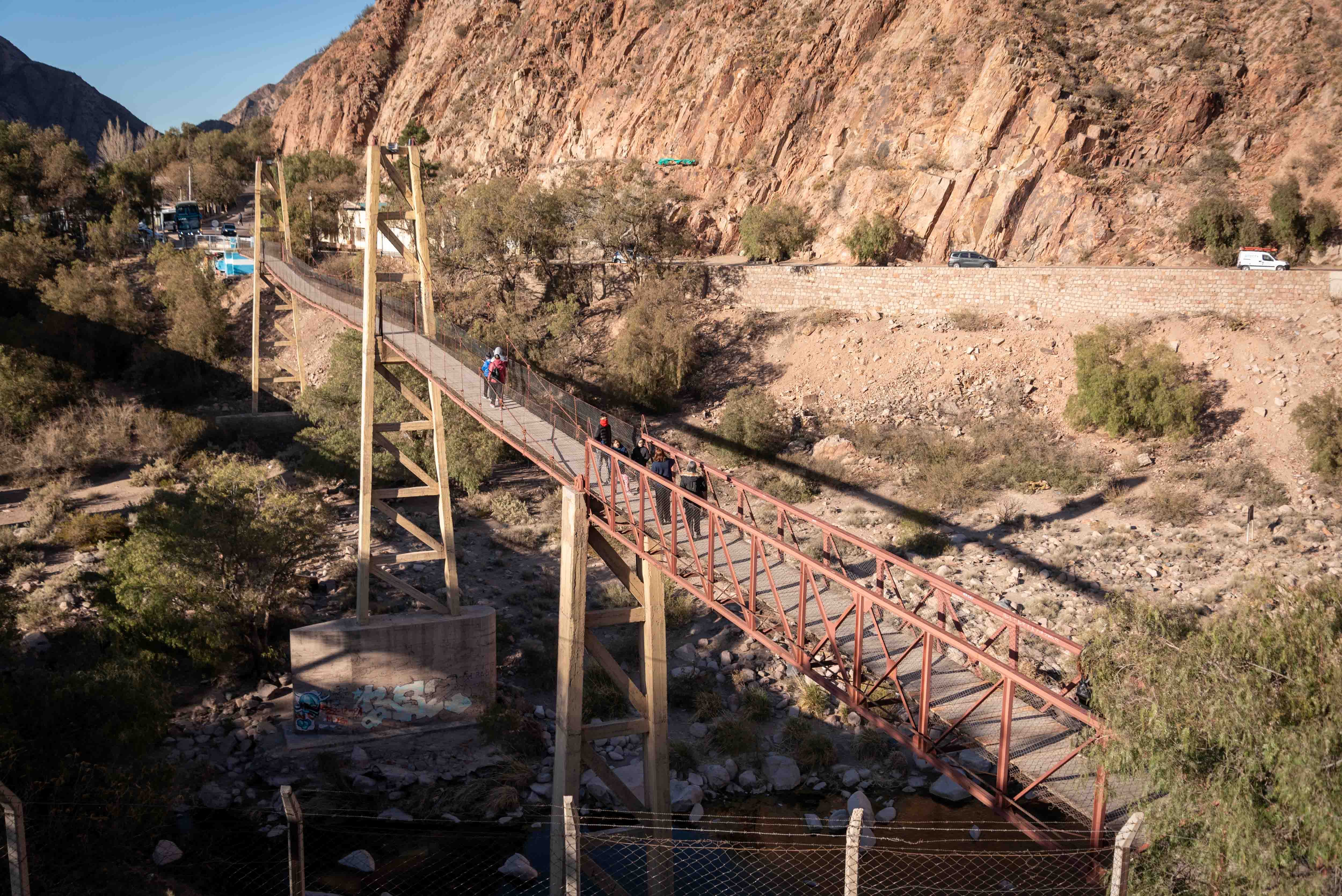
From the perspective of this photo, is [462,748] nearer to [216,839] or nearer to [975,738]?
[216,839]

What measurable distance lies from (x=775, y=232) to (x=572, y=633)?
29470 mm

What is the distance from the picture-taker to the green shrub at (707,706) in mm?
15664

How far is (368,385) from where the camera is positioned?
1585cm

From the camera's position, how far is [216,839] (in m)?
12.8

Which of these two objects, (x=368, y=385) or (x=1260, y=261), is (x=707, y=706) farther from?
(x=1260, y=261)

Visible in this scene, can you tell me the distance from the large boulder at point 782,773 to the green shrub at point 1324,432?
48.8ft

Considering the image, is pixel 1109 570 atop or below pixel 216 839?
atop

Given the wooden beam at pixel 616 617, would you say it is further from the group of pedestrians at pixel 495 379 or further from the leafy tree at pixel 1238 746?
the leafy tree at pixel 1238 746

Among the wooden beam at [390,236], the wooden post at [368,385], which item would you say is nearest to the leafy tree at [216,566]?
the wooden post at [368,385]

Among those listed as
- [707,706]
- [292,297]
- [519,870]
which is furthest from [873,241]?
[519,870]

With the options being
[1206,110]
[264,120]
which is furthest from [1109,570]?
[264,120]

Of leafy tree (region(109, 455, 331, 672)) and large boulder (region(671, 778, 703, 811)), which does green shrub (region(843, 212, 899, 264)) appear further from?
large boulder (region(671, 778, 703, 811))

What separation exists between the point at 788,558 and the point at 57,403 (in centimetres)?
2657

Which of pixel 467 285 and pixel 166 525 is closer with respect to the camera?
pixel 166 525
